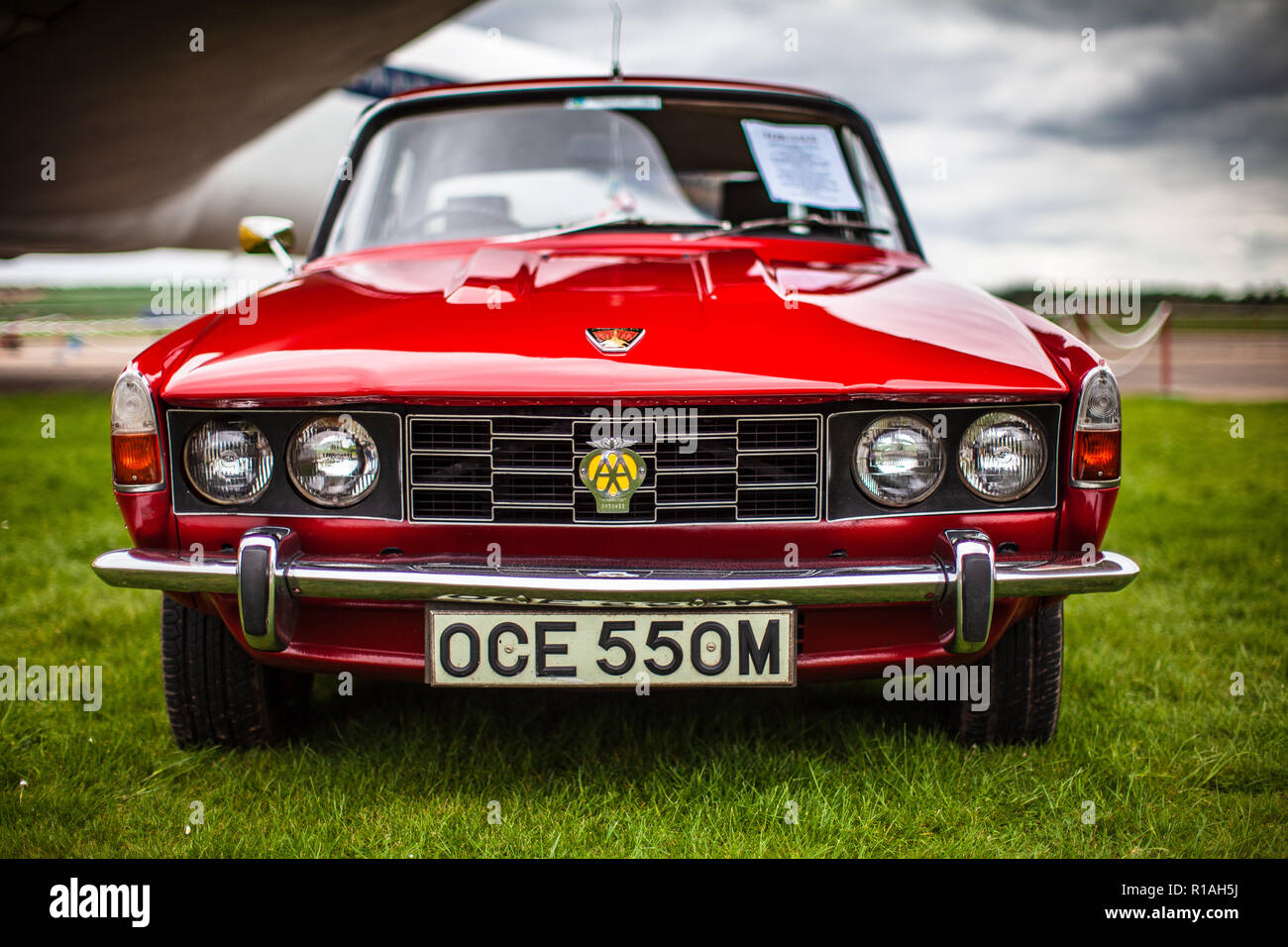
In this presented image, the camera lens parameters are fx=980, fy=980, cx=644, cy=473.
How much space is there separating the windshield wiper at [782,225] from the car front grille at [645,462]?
91 cm

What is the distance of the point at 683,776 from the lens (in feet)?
6.75

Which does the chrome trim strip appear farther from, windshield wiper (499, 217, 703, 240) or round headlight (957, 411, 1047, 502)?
windshield wiper (499, 217, 703, 240)

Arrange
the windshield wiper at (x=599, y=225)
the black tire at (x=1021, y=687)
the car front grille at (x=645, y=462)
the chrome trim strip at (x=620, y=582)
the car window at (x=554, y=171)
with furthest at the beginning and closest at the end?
the car window at (x=554, y=171) < the windshield wiper at (x=599, y=225) < the black tire at (x=1021, y=687) < the car front grille at (x=645, y=462) < the chrome trim strip at (x=620, y=582)

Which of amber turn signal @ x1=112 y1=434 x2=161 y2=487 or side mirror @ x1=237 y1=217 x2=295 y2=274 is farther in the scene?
side mirror @ x1=237 y1=217 x2=295 y2=274

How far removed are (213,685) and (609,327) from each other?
116 centimetres

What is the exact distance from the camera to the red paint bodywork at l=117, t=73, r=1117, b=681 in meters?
1.71

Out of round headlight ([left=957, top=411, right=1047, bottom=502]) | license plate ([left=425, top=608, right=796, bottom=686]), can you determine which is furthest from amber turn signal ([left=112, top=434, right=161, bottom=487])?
round headlight ([left=957, top=411, right=1047, bottom=502])

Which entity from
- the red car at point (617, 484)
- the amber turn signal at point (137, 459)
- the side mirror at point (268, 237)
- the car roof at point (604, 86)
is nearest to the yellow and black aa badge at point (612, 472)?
the red car at point (617, 484)

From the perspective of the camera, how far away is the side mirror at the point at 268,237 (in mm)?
2721

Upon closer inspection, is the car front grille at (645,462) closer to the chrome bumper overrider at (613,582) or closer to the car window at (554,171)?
the chrome bumper overrider at (613,582)

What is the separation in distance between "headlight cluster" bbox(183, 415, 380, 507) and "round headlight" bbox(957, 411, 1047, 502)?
1.09 metres
